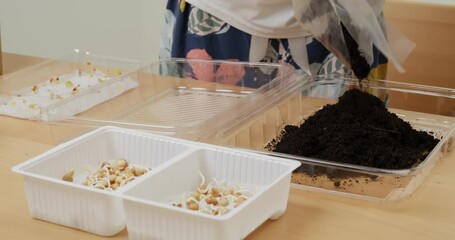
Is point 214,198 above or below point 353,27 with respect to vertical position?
below

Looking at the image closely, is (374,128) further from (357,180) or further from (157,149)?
(157,149)

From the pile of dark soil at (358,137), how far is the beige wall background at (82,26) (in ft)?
5.08

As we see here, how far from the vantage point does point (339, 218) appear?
0.80m

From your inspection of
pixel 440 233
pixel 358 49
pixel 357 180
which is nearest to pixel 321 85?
pixel 358 49

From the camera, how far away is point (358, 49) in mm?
1039

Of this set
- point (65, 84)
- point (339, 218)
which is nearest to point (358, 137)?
point (339, 218)

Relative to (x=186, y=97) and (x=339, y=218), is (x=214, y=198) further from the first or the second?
(x=186, y=97)

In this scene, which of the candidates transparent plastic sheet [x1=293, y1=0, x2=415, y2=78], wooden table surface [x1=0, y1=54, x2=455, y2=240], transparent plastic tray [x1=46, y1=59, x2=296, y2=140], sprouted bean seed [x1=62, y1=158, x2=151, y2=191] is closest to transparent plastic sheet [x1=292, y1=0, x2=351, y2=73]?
transparent plastic sheet [x1=293, y1=0, x2=415, y2=78]

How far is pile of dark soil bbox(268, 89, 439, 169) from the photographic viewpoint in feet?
2.94

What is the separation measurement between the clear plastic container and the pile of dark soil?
31 mm

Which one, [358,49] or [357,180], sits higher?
[358,49]

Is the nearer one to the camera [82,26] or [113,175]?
[113,175]

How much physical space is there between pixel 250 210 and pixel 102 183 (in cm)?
17

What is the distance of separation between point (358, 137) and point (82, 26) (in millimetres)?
1773
